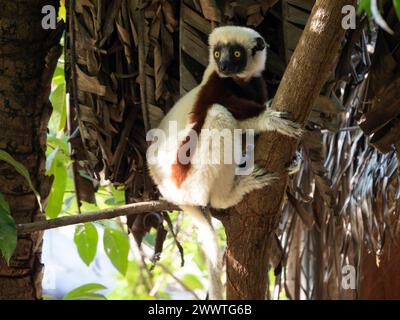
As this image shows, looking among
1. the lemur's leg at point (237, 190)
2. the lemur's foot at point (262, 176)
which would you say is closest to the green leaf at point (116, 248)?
the lemur's leg at point (237, 190)

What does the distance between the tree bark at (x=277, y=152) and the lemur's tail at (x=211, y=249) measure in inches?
8.3

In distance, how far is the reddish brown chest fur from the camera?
2.95m

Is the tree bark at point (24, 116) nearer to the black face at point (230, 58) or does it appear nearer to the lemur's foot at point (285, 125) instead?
the black face at point (230, 58)

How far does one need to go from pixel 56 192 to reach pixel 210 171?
3.51 feet

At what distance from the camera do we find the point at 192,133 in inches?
116

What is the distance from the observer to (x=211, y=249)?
2963 millimetres

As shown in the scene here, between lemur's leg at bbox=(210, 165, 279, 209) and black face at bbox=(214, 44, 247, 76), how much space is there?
0.61m

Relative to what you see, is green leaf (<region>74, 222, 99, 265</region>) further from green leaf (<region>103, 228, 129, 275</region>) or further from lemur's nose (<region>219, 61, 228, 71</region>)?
lemur's nose (<region>219, 61, 228, 71</region>)

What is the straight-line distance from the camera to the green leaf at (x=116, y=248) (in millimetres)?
3601
